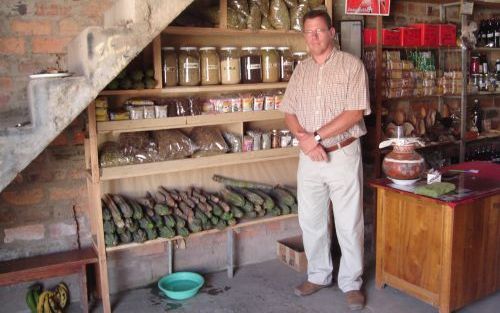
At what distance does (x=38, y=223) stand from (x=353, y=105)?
2083 millimetres

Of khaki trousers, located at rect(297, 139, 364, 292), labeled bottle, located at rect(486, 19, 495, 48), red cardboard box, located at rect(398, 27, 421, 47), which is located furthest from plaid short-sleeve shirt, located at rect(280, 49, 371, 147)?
labeled bottle, located at rect(486, 19, 495, 48)

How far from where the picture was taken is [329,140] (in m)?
3.12

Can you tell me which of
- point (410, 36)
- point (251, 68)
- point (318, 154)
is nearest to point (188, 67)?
point (251, 68)

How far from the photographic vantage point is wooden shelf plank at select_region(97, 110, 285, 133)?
306cm

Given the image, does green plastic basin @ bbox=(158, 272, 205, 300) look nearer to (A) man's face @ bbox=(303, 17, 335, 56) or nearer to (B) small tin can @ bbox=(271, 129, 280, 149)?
(B) small tin can @ bbox=(271, 129, 280, 149)

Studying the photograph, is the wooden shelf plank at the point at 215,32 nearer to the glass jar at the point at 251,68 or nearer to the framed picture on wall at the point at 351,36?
the glass jar at the point at 251,68

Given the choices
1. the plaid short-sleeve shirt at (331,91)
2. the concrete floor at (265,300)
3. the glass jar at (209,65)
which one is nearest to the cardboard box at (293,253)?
the concrete floor at (265,300)

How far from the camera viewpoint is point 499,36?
5.03m

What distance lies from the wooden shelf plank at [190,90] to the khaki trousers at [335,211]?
0.59m

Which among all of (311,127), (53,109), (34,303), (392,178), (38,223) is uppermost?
(53,109)

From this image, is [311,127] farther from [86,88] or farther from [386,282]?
[86,88]

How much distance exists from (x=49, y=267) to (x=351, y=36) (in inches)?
108

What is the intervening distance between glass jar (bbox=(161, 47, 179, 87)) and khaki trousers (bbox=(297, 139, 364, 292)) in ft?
3.15

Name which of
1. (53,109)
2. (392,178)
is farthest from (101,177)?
(392,178)
